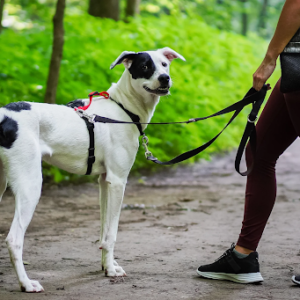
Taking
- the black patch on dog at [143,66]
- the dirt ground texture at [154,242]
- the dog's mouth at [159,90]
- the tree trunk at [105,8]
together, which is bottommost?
the dirt ground texture at [154,242]

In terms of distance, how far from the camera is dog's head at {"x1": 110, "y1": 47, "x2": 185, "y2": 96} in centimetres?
368

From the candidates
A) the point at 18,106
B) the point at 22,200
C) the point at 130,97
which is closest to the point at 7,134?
the point at 18,106

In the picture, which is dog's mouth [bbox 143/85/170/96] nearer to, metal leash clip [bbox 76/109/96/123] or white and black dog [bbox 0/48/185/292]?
white and black dog [bbox 0/48/185/292]

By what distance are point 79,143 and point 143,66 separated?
0.79 meters

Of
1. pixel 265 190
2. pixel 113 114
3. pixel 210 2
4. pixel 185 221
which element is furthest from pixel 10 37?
pixel 210 2

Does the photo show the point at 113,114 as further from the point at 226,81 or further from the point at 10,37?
the point at 226,81

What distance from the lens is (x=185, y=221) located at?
5742mm

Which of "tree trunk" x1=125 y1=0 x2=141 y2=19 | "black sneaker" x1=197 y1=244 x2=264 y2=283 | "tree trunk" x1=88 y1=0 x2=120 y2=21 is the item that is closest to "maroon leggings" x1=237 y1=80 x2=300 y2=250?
"black sneaker" x1=197 y1=244 x2=264 y2=283

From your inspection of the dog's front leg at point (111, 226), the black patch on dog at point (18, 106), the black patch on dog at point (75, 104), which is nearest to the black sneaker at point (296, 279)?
the dog's front leg at point (111, 226)

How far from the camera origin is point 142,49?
29.2ft

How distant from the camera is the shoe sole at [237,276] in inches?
135

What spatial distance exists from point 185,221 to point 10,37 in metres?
4.96

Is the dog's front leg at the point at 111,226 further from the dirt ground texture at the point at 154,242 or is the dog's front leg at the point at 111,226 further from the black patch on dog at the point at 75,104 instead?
the black patch on dog at the point at 75,104

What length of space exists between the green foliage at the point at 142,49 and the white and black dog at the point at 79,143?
316 cm
